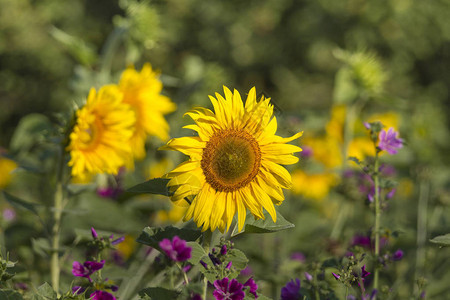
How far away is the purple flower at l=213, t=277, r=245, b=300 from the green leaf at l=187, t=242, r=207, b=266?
0.13 ft

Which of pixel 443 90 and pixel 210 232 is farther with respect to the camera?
pixel 443 90

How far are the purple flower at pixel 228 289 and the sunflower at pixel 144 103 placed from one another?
32.3 inches

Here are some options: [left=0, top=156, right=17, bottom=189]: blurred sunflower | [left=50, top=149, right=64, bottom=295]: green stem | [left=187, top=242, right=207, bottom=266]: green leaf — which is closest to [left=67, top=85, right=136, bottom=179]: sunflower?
[left=50, top=149, right=64, bottom=295]: green stem

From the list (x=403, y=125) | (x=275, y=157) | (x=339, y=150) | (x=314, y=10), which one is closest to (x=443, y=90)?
(x=314, y=10)

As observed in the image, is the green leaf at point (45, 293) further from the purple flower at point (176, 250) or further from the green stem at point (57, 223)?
the green stem at point (57, 223)

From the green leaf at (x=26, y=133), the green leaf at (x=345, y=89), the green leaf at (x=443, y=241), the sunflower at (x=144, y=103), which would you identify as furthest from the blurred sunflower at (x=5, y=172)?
the green leaf at (x=443, y=241)

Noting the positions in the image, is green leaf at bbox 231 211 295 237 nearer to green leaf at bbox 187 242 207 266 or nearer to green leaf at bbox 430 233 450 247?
green leaf at bbox 187 242 207 266

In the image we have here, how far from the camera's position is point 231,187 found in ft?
2.73

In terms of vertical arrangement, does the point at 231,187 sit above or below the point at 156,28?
below

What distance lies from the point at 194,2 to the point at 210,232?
4.46 meters

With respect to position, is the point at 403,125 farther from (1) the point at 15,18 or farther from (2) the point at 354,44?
(1) the point at 15,18

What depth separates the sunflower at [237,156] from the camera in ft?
2.66

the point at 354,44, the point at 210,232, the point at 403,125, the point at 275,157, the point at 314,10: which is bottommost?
the point at 210,232

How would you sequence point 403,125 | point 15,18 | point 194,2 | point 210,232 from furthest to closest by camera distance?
1. point 194,2
2. point 15,18
3. point 403,125
4. point 210,232
